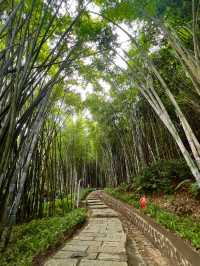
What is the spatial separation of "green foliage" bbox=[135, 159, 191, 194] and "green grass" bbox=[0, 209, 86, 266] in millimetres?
3160

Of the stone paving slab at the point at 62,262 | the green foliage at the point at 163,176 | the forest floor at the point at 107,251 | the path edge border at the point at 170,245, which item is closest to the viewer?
the path edge border at the point at 170,245

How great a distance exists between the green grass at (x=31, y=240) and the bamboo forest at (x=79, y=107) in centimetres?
1

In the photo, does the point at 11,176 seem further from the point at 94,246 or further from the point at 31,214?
the point at 31,214

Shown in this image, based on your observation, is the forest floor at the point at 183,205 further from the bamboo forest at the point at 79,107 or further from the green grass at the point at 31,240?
the green grass at the point at 31,240

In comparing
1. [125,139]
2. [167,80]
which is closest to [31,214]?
[167,80]

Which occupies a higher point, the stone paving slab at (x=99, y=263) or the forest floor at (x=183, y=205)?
the forest floor at (x=183, y=205)

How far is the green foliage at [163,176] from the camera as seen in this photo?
6.32 meters

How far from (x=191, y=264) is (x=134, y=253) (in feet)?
3.22

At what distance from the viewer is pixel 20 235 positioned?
311 centimetres

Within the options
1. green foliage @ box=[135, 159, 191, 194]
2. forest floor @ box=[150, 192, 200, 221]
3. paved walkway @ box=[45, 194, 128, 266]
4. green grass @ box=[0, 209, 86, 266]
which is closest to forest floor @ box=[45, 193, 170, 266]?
paved walkway @ box=[45, 194, 128, 266]

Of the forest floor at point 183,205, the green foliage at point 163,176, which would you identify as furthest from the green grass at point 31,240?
the green foliage at point 163,176

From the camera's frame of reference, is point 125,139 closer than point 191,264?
No

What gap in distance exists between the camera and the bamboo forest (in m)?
2.18

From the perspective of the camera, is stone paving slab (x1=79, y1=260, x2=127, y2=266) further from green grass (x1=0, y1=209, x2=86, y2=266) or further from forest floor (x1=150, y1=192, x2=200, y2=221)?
forest floor (x1=150, y1=192, x2=200, y2=221)
